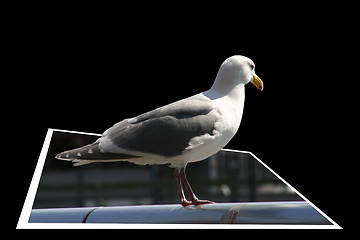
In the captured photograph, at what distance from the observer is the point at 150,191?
5535 mm

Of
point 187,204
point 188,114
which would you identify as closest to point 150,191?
point 187,204

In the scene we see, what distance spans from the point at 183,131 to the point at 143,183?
3.40 ft

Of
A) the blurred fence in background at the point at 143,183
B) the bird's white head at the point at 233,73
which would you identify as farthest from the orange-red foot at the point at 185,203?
the bird's white head at the point at 233,73

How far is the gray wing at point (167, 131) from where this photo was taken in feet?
16.1

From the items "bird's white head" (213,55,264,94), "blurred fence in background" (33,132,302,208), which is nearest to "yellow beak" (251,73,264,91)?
"bird's white head" (213,55,264,94)

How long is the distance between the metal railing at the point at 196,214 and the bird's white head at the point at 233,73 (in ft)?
3.57

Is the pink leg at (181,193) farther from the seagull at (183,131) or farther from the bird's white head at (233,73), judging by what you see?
the bird's white head at (233,73)

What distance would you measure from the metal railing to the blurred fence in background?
239 mm

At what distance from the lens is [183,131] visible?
4926 millimetres

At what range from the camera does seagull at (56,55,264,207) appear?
4.93m

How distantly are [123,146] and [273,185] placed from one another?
166cm

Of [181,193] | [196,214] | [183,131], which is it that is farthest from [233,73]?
[196,214]

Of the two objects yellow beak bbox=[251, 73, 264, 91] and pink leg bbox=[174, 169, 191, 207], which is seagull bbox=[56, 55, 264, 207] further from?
yellow beak bbox=[251, 73, 264, 91]

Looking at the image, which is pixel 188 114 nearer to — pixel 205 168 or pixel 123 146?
pixel 123 146
